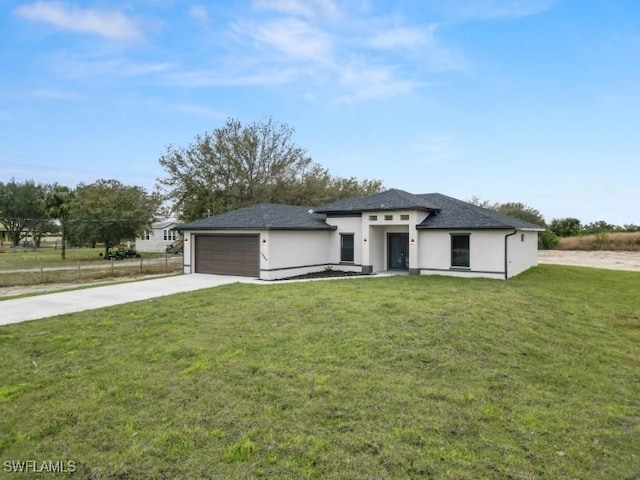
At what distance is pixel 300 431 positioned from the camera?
4637 millimetres

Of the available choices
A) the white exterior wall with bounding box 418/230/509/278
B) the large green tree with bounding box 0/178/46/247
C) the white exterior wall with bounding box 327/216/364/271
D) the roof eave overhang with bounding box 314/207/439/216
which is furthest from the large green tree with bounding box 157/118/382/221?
the large green tree with bounding box 0/178/46/247

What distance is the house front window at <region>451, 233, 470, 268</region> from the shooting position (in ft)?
57.6

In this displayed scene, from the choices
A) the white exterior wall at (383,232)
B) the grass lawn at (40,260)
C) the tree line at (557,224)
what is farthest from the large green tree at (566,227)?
the grass lawn at (40,260)

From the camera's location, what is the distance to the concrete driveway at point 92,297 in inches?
427

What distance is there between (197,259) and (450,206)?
12985 mm

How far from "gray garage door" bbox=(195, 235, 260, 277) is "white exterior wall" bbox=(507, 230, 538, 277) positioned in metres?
11.1

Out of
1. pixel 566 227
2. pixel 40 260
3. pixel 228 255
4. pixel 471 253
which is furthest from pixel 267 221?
pixel 566 227

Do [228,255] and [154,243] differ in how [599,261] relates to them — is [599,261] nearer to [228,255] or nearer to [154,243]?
[228,255]

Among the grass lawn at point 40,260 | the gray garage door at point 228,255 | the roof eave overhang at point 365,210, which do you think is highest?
the roof eave overhang at point 365,210

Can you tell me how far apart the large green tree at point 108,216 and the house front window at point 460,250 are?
26.9 metres

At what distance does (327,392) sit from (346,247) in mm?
15082

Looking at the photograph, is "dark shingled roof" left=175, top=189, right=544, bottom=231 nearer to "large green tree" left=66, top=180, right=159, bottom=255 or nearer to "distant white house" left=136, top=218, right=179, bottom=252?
"large green tree" left=66, top=180, right=159, bottom=255

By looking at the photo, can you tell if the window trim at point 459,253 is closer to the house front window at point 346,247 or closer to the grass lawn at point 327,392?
the house front window at point 346,247

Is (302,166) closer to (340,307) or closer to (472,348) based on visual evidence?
(340,307)
